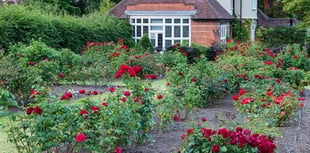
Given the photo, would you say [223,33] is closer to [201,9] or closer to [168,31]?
[201,9]

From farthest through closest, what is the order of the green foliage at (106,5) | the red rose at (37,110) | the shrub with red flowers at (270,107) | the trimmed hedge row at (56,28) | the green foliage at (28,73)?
the green foliage at (106,5), the trimmed hedge row at (56,28), the green foliage at (28,73), the shrub with red flowers at (270,107), the red rose at (37,110)

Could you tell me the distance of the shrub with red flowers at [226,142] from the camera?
5277 mm

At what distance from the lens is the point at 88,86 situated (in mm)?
16156

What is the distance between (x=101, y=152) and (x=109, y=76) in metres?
10.1

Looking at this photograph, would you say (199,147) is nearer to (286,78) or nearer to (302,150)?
(302,150)

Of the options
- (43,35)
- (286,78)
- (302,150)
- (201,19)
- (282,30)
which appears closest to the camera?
(302,150)

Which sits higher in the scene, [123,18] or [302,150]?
[123,18]

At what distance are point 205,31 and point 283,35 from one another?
6.74 meters

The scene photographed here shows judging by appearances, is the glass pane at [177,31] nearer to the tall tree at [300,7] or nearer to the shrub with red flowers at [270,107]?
the tall tree at [300,7]

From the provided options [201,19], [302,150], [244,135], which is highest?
[201,19]

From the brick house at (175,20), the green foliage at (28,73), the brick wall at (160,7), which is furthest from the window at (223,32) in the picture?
the green foliage at (28,73)

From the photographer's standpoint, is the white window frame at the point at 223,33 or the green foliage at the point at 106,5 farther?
the green foliage at the point at 106,5

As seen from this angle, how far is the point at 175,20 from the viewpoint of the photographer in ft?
110

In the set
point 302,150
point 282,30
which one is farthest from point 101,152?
point 282,30
